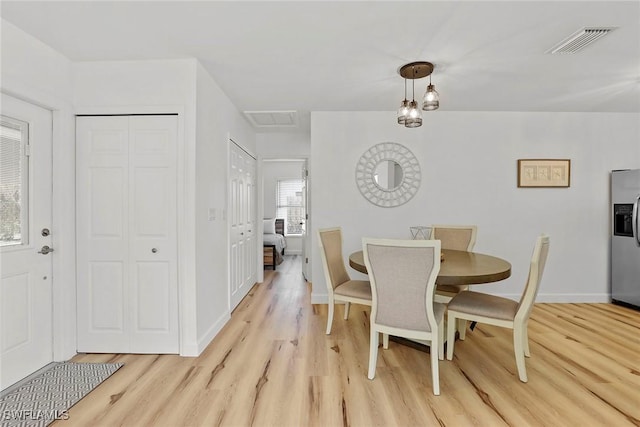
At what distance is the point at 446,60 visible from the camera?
2.57m

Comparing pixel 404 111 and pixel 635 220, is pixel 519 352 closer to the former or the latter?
pixel 404 111

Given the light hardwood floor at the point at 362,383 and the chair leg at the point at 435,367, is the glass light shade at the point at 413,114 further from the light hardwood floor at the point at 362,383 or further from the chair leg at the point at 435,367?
the light hardwood floor at the point at 362,383

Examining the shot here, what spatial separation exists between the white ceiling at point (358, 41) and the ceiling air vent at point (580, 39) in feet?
0.17

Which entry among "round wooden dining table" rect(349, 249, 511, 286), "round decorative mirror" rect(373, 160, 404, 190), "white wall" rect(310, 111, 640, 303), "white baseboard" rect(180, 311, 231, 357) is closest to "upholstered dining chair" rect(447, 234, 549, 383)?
"round wooden dining table" rect(349, 249, 511, 286)

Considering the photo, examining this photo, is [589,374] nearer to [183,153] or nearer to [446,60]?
[446,60]

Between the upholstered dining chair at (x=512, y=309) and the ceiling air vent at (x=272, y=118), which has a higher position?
the ceiling air vent at (x=272, y=118)

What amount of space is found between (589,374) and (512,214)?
210 centimetres

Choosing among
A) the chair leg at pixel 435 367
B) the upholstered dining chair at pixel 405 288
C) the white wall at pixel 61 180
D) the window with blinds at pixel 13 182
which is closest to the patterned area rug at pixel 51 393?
the white wall at pixel 61 180

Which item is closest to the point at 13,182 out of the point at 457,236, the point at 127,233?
the point at 127,233

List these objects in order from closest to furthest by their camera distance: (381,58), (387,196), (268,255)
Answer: (381,58) → (387,196) → (268,255)

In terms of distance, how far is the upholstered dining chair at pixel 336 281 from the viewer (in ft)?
9.34

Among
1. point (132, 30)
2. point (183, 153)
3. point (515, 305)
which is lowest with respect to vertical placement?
point (515, 305)

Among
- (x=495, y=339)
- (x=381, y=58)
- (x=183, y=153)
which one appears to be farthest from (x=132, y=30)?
(x=495, y=339)

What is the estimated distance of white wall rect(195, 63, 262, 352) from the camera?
104 inches
